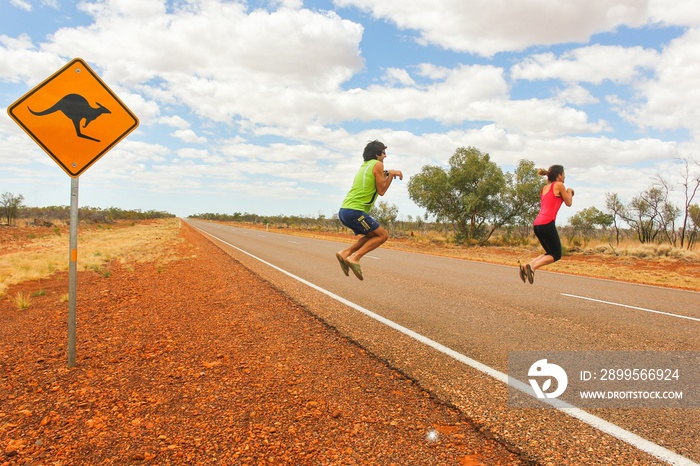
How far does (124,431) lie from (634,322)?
257 inches

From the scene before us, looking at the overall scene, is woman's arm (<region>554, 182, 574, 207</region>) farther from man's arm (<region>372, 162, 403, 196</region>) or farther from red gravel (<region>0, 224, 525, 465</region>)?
red gravel (<region>0, 224, 525, 465</region>)

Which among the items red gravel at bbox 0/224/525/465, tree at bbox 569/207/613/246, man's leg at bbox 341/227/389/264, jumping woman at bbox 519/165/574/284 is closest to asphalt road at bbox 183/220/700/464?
red gravel at bbox 0/224/525/465

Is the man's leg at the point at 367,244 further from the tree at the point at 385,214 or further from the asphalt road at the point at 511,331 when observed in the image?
the tree at the point at 385,214

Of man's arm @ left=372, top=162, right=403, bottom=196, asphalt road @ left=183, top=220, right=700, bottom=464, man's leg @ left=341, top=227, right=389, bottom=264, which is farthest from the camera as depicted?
man's leg @ left=341, top=227, right=389, bottom=264

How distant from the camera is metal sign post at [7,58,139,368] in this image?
3770mm

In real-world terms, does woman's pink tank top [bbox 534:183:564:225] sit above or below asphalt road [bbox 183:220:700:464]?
above

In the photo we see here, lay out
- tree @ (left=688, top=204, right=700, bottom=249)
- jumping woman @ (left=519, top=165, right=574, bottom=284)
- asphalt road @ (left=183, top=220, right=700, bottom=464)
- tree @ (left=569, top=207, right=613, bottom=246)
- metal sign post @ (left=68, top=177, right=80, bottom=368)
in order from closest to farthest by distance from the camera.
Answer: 1. asphalt road @ (left=183, top=220, right=700, bottom=464)
2. metal sign post @ (left=68, top=177, right=80, bottom=368)
3. jumping woman @ (left=519, top=165, right=574, bottom=284)
4. tree @ (left=688, top=204, right=700, bottom=249)
5. tree @ (left=569, top=207, right=613, bottom=246)

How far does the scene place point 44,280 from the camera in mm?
11898

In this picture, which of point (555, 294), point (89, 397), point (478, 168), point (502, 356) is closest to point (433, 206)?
point (478, 168)

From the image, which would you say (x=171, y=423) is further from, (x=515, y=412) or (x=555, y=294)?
(x=555, y=294)

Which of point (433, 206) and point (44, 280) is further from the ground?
point (433, 206)

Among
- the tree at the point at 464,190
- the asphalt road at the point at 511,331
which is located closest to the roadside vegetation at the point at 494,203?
the tree at the point at 464,190

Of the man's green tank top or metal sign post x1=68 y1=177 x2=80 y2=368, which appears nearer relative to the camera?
metal sign post x1=68 y1=177 x2=80 y2=368

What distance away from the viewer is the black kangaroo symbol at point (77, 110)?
3.83 m
